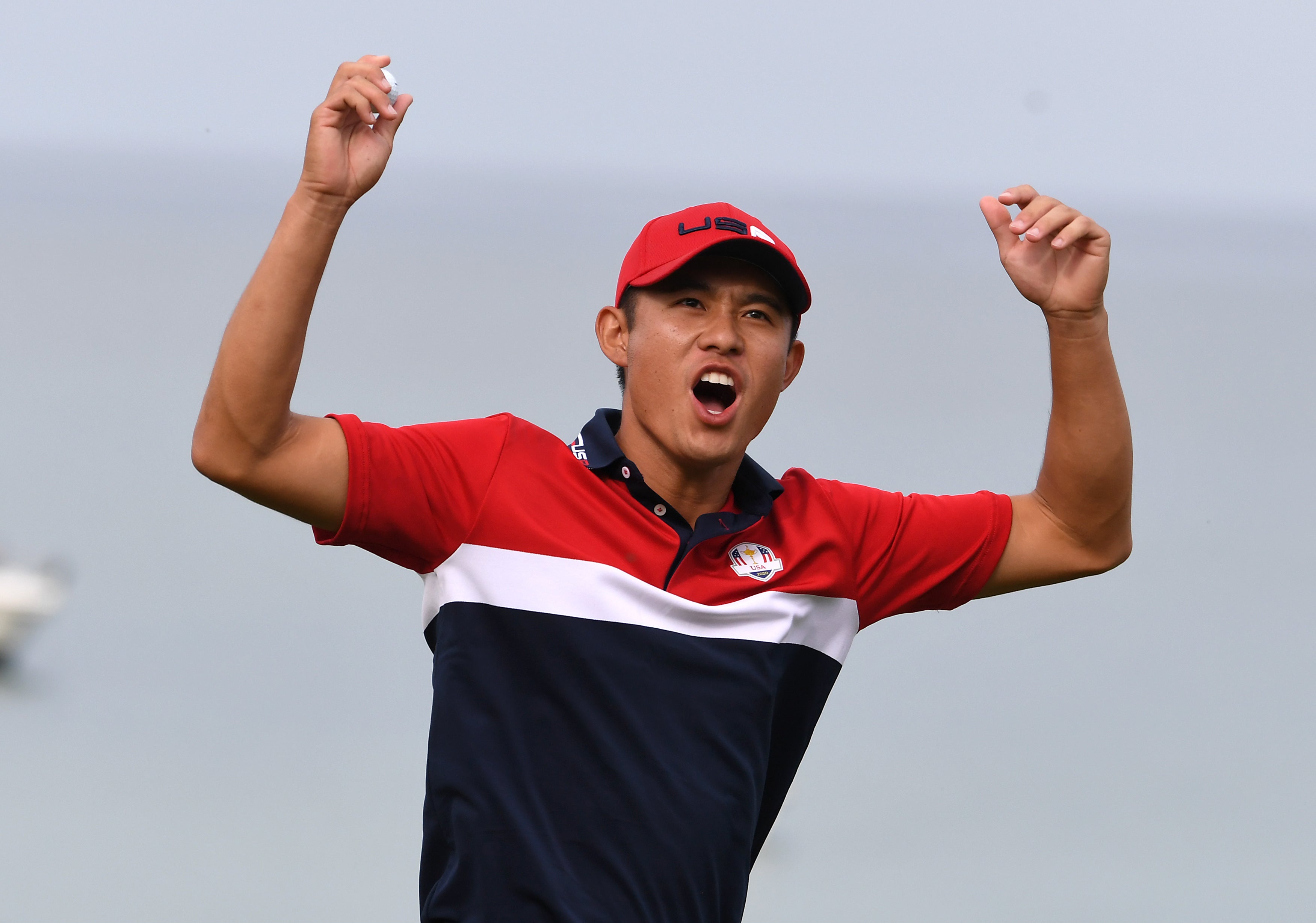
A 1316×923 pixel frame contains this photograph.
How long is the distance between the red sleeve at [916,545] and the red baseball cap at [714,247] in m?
0.28

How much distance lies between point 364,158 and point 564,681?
24.3 inches

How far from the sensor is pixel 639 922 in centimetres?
158

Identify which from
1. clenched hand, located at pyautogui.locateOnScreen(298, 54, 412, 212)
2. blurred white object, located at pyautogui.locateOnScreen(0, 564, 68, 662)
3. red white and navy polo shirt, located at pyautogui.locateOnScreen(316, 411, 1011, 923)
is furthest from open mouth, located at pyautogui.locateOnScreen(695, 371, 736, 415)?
blurred white object, located at pyautogui.locateOnScreen(0, 564, 68, 662)

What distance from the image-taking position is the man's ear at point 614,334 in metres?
1.97

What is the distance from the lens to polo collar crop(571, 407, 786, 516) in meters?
1.84

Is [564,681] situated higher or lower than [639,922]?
higher

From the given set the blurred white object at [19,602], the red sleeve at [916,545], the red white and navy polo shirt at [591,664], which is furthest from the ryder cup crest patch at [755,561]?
the blurred white object at [19,602]

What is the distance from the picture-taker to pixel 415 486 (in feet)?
5.44

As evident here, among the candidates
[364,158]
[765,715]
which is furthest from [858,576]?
[364,158]

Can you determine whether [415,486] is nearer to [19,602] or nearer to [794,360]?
[794,360]

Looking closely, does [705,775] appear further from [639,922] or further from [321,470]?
[321,470]

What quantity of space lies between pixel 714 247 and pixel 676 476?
29cm

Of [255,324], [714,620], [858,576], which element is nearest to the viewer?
[255,324]

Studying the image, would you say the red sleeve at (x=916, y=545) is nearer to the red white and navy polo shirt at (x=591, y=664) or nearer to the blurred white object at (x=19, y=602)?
the red white and navy polo shirt at (x=591, y=664)
